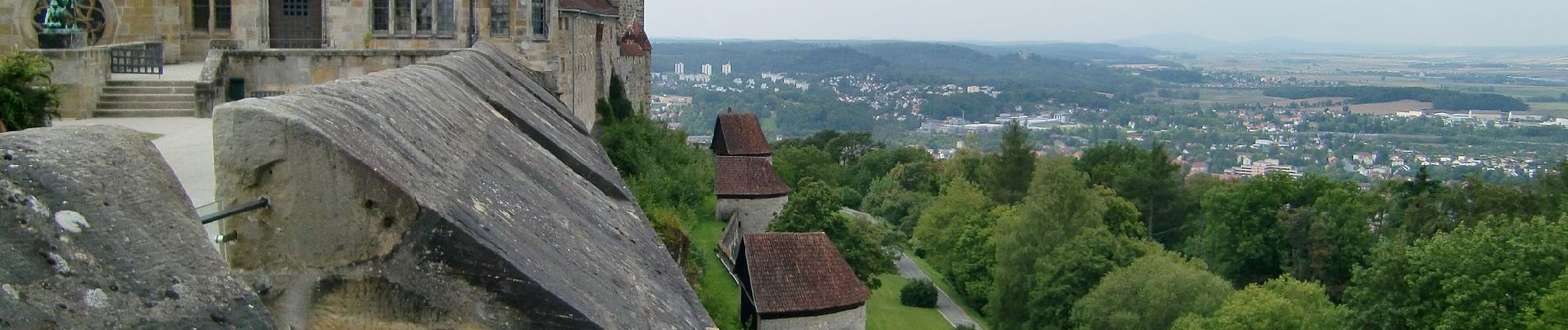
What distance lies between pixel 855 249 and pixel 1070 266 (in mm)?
9479

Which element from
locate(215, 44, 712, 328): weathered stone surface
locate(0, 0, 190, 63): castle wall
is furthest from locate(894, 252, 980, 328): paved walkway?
locate(215, 44, 712, 328): weathered stone surface

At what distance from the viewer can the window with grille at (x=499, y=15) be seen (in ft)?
70.4

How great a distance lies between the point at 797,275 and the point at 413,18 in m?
13.6

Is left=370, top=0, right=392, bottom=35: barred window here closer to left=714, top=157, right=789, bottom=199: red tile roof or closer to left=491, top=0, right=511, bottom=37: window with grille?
left=491, top=0, right=511, bottom=37: window with grille

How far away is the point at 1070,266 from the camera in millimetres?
50562

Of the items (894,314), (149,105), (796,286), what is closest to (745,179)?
(894,314)

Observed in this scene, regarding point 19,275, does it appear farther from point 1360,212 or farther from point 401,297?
point 1360,212

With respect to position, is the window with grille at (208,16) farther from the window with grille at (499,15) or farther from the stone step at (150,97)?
the stone step at (150,97)

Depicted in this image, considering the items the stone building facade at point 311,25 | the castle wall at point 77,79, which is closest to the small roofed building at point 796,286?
the stone building facade at point 311,25

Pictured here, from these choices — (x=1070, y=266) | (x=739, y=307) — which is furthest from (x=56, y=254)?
(x=1070, y=266)

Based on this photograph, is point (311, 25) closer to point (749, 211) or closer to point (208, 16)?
point (208, 16)

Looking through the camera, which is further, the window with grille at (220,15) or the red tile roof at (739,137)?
the red tile roof at (739,137)

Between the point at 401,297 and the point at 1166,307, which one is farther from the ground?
the point at 401,297

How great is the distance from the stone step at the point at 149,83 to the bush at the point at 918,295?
35.7 m
